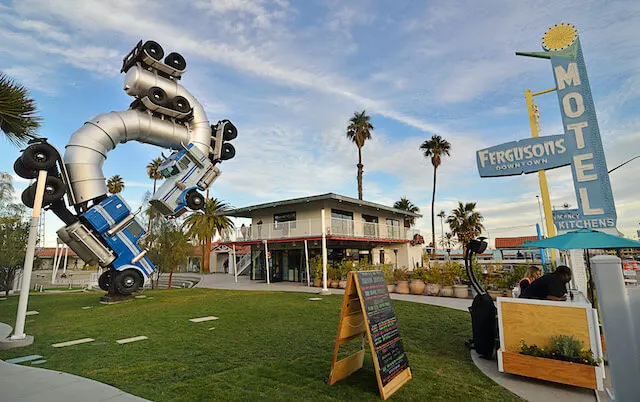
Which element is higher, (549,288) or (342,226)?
(342,226)

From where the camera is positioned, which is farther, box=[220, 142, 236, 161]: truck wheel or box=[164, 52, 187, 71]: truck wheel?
box=[220, 142, 236, 161]: truck wheel

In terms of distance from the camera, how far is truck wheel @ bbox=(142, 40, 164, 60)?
37.3 ft

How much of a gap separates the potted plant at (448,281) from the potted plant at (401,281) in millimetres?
1616

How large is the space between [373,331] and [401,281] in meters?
11.8

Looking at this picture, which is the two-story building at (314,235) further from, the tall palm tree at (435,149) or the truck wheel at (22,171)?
the truck wheel at (22,171)

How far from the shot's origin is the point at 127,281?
1169 centimetres

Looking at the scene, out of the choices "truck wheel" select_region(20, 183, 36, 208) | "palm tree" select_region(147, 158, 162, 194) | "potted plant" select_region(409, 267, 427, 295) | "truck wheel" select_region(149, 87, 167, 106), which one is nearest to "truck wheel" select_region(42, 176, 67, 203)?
"truck wheel" select_region(20, 183, 36, 208)

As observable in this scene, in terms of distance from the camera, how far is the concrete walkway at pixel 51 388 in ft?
11.1

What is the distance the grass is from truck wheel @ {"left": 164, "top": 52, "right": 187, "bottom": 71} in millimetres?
9141

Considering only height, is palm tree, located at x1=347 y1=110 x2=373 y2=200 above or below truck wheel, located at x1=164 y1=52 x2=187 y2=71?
above

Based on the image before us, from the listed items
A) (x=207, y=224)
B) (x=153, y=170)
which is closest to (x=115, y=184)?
(x=153, y=170)

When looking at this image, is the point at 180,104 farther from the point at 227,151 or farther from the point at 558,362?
the point at 558,362

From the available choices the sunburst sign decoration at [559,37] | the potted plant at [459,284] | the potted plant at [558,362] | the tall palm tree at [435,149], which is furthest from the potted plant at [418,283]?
the tall palm tree at [435,149]

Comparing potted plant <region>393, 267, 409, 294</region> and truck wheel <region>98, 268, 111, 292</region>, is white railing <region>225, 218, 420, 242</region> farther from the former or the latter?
truck wheel <region>98, 268, 111, 292</region>
